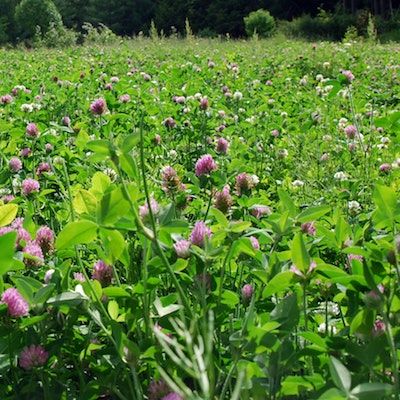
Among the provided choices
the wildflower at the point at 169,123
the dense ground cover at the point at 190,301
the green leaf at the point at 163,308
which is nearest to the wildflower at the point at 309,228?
the dense ground cover at the point at 190,301

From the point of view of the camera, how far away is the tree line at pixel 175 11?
91.8 feet

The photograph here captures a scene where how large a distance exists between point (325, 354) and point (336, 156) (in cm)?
173

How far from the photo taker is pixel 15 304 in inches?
32.6

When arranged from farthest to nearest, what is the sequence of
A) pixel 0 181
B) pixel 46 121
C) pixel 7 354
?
pixel 46 121 → pixel 0 181 → pixel 7 354

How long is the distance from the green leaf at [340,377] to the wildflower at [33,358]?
0.40 metres

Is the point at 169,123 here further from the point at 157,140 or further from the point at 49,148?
the point at 49,148

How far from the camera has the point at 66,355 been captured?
3.16 ft

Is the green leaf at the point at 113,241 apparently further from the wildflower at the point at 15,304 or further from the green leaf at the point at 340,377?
the green leaf at the point at 340,377

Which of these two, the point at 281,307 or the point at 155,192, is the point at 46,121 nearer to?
the point at 155,192


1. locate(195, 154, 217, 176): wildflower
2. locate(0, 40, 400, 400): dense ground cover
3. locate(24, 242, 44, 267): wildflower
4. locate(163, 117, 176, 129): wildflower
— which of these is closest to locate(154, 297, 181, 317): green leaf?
locate(0, 40, 400, 400): dense ground cover

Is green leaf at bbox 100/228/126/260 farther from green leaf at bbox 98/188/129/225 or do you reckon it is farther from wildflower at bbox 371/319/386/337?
wildflower at bbox 371/319/386/337

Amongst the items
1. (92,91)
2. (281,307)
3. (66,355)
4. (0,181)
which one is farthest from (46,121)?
(281,307)

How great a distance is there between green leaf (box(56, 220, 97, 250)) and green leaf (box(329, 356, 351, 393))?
33cm

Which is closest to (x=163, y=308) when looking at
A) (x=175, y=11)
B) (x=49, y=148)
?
(x=49, y=148)
